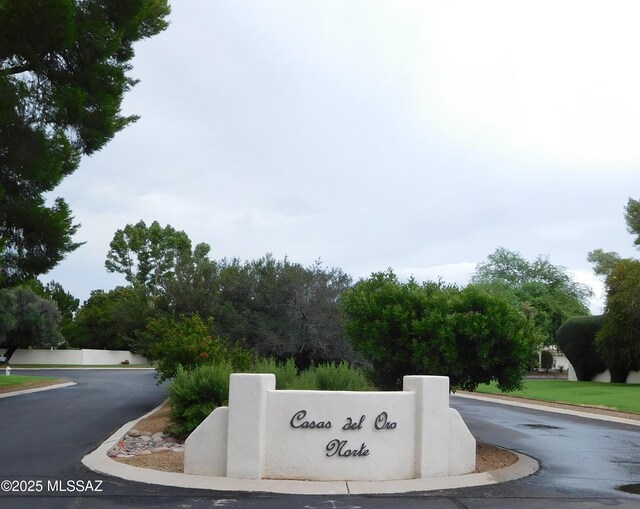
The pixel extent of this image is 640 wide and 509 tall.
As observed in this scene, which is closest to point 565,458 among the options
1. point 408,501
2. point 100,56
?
point 408,501

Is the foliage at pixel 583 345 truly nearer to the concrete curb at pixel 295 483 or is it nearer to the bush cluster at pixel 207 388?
the bush cluster at pixel 207 388

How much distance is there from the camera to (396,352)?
44.7 feet

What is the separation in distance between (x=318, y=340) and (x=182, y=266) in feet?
26.9

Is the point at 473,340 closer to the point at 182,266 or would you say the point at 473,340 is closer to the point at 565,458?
the point at 565,458

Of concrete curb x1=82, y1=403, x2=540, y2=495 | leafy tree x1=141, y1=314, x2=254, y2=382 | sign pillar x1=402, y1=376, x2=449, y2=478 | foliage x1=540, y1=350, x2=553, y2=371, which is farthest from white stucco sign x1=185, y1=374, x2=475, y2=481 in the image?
foliage x1=540, y1=350, x2=553, y2=371

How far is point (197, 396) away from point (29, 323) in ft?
189

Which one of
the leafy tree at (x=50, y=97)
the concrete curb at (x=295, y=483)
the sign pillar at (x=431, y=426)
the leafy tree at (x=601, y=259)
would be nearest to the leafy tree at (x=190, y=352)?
the leafy tree at (x=50, y=97)

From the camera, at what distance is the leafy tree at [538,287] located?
7400cm

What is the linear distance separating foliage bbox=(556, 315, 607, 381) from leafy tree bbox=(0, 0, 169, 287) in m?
39.1

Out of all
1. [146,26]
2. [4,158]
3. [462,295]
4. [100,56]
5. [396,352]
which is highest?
[146,26]

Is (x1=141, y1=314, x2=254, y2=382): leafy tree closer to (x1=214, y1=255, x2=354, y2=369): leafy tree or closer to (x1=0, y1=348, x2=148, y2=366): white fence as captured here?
(x1=214, y1=255, x2=354, y2=369): leafy tree

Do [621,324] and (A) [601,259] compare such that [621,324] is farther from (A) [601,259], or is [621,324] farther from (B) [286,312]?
(A) [601,259]

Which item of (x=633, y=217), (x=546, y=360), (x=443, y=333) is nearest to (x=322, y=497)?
(x=443, y=333)

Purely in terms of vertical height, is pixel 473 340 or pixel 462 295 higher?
pixel 462 295
